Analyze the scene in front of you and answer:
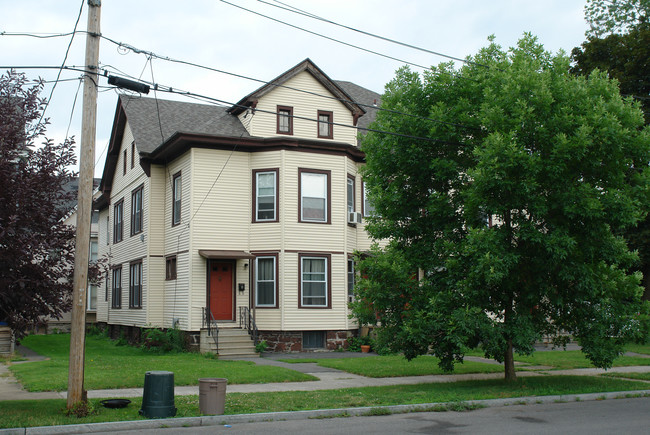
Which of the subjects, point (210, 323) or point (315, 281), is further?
point (315, 281)

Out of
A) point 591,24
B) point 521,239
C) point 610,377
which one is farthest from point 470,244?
point 591,24

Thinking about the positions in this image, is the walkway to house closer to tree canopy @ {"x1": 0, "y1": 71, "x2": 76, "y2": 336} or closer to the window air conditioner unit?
tree canopy @ {"x1": 0, "y1": 71, "x2": 76, "y2": 336}

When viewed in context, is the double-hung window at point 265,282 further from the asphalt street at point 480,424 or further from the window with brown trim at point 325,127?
the asphalt street at point 480,424

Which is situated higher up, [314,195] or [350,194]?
[350,194]

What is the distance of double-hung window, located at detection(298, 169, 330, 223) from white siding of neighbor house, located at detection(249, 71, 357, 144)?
150 cm

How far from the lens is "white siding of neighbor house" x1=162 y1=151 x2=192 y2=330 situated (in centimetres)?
2181

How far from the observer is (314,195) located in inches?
887

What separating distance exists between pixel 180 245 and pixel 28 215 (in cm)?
1303

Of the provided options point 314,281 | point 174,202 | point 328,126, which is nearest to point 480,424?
point 314,281

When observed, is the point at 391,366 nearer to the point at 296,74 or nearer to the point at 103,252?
the point at 296,74

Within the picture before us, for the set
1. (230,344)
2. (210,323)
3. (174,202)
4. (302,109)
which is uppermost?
(302,109)

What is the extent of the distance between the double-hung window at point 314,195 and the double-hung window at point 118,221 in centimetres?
1079

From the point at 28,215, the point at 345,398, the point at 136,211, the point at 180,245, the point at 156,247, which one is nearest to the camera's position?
the point at 28,215

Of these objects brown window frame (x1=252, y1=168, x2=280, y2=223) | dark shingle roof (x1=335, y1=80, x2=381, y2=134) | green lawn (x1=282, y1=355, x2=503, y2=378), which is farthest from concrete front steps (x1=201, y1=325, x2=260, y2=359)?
dark shingle roof (x1=335, y1=80, x2=381, y2=134)
